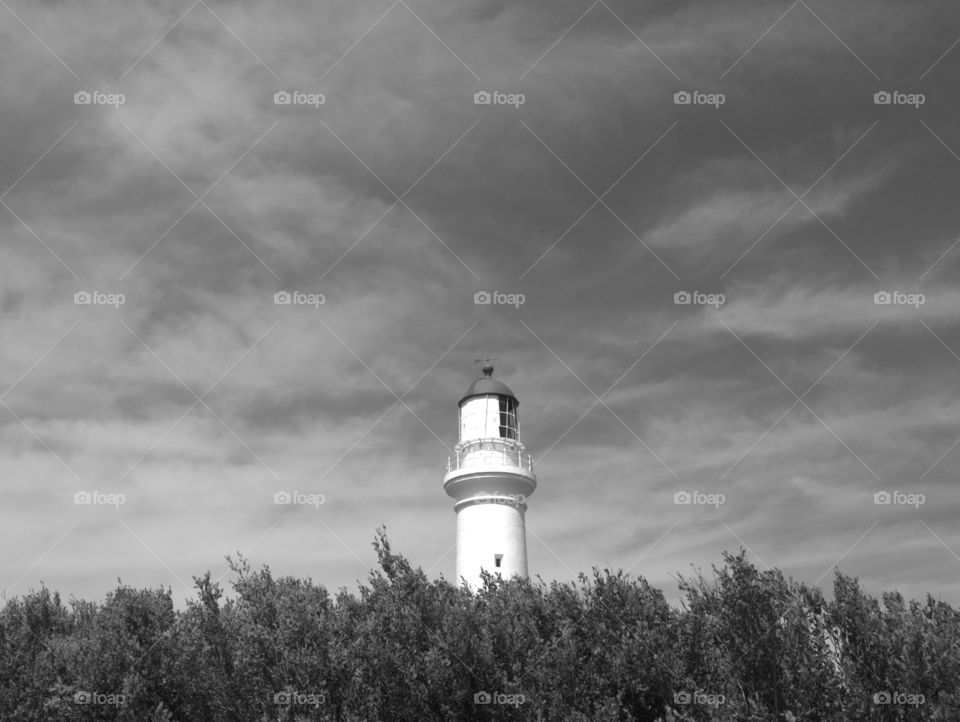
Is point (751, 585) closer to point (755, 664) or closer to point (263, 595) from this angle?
point (755, 664)

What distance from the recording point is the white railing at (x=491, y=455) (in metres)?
40.1

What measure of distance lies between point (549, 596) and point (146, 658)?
42.9ft

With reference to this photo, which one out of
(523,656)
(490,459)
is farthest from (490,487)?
(523,656)

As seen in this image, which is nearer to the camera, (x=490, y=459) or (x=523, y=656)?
(x=523, y=656)

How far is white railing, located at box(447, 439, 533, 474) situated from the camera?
131ft

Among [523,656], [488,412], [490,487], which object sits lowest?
[523,656]

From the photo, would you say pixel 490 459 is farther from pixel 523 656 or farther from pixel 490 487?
pixel 523 656

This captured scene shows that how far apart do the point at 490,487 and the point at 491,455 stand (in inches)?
53.5

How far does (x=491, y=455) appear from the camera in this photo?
40.1 m

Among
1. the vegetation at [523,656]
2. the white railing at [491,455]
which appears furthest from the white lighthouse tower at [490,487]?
the vegetation at [523,656]

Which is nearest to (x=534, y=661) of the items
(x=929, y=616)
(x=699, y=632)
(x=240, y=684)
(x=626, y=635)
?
(x=626, y=635)

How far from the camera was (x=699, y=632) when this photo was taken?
2772 cm

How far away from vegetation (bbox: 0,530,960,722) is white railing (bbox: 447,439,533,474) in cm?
915

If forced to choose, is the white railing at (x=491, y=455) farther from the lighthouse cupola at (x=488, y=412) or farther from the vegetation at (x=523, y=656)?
the vegetation at (x=523, y=656)
